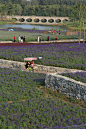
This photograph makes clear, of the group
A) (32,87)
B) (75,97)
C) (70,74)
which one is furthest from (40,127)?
(70,74)

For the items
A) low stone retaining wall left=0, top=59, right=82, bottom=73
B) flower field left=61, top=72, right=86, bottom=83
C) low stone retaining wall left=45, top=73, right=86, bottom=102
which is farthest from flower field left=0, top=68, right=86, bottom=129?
low stone retaining wall left=0, top=59, right=82, bottom=73

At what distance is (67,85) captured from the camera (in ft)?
42.6

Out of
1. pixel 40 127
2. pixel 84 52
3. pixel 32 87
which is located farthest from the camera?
pixel 84 52

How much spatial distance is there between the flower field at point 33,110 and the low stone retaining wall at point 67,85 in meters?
0.95

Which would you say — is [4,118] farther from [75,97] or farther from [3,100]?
[75,97]

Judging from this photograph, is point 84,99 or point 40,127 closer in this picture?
point 40,127

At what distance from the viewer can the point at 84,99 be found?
1217cm

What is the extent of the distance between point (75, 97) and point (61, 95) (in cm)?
91

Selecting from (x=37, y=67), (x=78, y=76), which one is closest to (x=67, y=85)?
(x=78, y=76)

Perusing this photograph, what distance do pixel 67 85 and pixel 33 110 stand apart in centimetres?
351

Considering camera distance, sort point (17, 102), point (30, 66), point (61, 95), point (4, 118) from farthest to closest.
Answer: point (30, 66)
point (61, 95)
point (17, 102)
point (4, 118)

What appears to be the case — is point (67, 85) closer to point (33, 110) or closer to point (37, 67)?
point (33, 110)

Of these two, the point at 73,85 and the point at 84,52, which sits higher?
the point at 73,85

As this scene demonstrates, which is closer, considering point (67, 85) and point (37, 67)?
point (67, 85)
